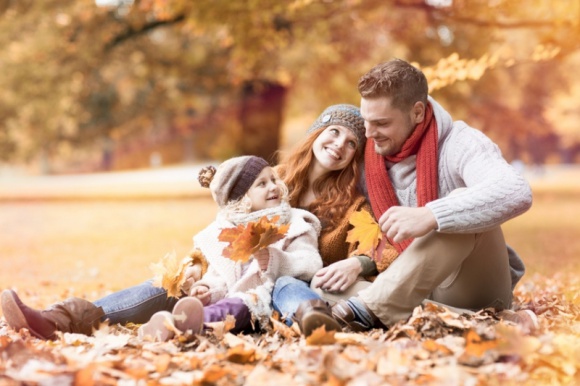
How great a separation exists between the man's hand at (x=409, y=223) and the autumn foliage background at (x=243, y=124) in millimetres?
395

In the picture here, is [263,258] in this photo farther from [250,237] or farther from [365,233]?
[365,233]

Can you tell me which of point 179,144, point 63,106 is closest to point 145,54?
point 63,106

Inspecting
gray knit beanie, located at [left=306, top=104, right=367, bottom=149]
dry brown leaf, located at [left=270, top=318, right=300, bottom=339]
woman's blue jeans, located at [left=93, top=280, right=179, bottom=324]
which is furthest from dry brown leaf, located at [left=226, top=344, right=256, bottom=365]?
gray knit beanie, located at [left=306, top=104, right=367, bottom=149]

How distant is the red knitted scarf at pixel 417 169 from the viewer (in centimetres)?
350

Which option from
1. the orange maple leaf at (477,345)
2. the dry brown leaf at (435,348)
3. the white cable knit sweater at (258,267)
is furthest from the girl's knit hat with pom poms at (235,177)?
the orange maple leaf at (477,345)

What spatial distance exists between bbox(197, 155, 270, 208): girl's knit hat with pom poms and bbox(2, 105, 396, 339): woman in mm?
331

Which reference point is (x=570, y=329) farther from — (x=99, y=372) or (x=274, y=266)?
(x=99, y=372)

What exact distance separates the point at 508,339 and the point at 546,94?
28944 millimetres

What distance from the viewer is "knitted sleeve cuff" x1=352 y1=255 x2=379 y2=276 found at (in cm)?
360

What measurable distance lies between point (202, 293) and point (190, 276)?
0.65 ft

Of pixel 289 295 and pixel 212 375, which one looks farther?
pixel 289 295

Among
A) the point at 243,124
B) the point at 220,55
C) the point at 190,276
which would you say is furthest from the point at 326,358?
the point at 220,55

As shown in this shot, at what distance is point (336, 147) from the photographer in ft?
12.7

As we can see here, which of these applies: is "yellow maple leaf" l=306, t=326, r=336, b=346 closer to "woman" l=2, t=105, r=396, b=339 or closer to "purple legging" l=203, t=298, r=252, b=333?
"woman" l=2, t=105, r=396, b=339
